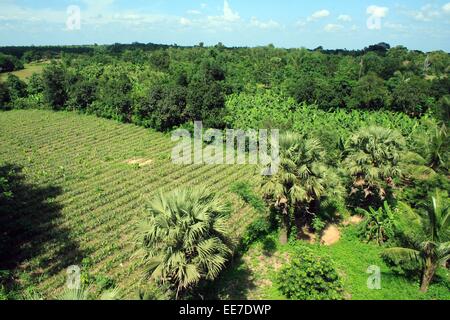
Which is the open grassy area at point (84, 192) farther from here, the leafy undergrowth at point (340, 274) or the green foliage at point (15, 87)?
the green foliage at point (15, 87)

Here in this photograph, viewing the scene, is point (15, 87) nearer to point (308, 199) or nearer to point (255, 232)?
point (255, 232)

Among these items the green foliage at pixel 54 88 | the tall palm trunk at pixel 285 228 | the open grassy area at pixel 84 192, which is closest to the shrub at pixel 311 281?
the tall palm trunk at pixel 285 228

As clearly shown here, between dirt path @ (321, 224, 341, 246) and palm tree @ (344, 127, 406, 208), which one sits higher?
palm tree @ (344, 127, 406, 208)

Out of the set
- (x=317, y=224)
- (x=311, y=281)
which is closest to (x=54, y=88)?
(x=317, y=224)

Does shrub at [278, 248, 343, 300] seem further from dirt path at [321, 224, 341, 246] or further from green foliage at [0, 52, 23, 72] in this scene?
green foliage at [0, 52, 23, 72]

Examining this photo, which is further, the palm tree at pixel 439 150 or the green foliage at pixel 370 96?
the green foliage at pixel 370 96

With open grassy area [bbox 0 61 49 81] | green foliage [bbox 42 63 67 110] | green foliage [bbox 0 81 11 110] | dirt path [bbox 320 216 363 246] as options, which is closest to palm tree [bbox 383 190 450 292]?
dirt path [bbox 320 216 363 246]
